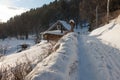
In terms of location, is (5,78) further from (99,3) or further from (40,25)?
(40,25)

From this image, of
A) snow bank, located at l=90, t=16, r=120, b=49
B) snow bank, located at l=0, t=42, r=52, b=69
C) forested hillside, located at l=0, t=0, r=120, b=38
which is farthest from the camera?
forested hillside, located at l=0, t=0, r=120, b=38

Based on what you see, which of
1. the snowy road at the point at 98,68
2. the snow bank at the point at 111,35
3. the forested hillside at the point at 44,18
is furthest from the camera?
the forested hillside at the point at 44,18

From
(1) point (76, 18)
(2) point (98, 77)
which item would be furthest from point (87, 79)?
(1) point (76, 18)

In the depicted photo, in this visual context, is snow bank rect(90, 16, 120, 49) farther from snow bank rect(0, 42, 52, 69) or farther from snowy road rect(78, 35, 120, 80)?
snowy road rect(78, 35, 120, 80)

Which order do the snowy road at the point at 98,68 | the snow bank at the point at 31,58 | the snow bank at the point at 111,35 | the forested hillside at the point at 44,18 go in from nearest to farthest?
the snowy road at the point at 98,68, the snow bank at the point at 31,58, the snow bank at the point at 111,35, the forested hillside at the point at 44,18

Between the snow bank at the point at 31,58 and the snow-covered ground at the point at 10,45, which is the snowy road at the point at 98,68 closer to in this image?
the snow bank at the point at 31,58

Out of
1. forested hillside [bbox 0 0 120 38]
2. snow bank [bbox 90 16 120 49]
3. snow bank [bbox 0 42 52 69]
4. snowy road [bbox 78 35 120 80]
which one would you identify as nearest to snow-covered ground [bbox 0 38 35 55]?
snow bank [bbox 0 42 52 69]

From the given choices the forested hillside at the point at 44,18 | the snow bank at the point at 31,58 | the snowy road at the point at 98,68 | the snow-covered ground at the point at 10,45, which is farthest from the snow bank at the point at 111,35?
the forested hillside at the point at 44,18

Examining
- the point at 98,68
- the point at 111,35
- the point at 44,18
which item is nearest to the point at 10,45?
the point at 98,68

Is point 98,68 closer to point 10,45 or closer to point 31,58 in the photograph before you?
point 10,45

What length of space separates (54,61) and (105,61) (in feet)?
12.9

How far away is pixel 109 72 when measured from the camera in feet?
28.9

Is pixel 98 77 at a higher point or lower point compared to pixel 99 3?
lower

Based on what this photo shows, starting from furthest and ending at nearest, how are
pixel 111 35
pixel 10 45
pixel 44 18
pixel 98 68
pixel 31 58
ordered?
1. pixel 44 18
2. pixel 111 35
3. pixel 31 58
4. pixel 10 45
5. pixel 98 68
